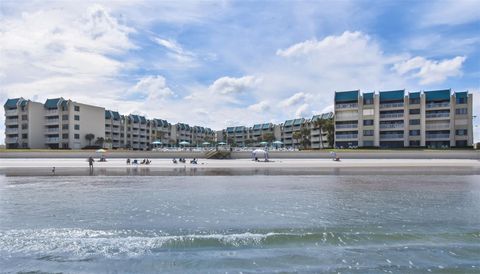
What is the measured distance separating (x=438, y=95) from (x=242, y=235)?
79347mm

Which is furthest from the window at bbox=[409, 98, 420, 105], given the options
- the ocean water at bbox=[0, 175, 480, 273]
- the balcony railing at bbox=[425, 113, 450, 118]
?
the ocean water at bbox=[0, 175, 480, 273]

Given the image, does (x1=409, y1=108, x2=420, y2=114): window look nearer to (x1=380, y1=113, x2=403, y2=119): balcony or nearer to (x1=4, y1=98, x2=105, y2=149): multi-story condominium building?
(x1=380, y1=113, x2=403, y2=119): balcony

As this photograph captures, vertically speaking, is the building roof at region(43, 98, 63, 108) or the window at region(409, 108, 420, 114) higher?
the building roof at region(43, 98, 63, 108)

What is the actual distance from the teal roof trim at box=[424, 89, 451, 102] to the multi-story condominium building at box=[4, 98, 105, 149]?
302 feet

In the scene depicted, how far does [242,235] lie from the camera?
10.6m

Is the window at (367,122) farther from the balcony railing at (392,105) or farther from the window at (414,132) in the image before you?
the window at (414,132)

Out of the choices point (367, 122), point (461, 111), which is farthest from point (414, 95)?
point (367, 122)

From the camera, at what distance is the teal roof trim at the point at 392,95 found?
75.7 meters

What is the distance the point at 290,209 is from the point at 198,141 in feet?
511

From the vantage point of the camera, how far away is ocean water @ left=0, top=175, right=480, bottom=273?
27.0 feet

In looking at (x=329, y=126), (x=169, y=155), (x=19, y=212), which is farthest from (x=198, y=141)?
(x=19, y=212)

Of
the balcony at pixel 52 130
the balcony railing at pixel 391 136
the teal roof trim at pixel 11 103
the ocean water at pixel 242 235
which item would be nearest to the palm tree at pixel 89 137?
the balcony at pixel 52 130

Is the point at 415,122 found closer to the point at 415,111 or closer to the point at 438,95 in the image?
the point at 415,111

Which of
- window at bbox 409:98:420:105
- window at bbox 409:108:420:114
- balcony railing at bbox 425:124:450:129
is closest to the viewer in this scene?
balcony railing at bbox 425:124:450:129
